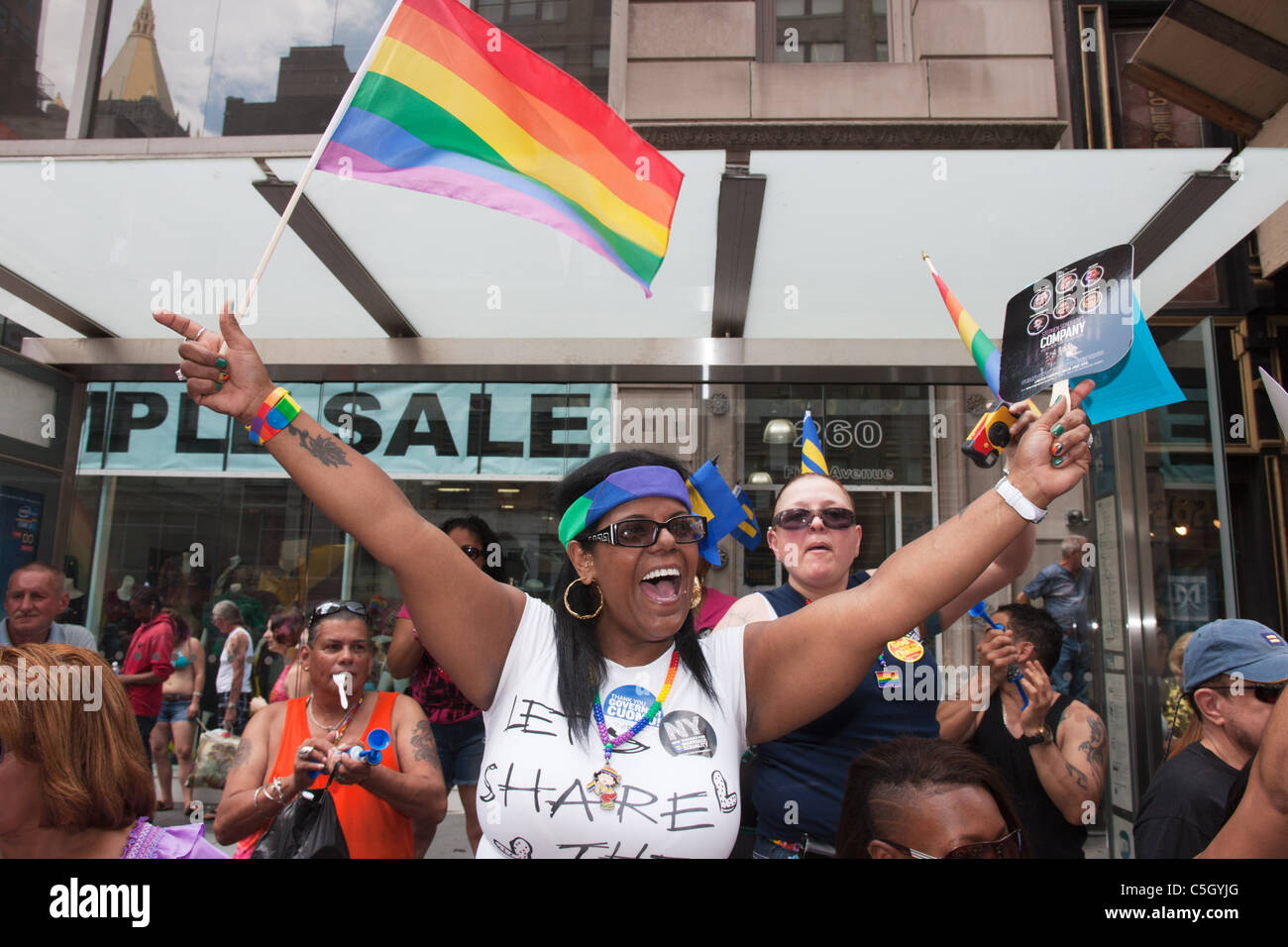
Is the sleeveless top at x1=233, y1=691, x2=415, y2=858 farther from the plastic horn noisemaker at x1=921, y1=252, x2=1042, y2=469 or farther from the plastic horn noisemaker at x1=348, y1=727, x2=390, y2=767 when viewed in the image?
the plastic horn noisemaker at x1=921, y1=252, x2=1042, y2=469

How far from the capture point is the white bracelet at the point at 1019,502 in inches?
60.4

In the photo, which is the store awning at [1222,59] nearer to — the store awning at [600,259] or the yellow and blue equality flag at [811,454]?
the store awning at [600,259]

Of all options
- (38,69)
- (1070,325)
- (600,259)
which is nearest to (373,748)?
(1070,325)

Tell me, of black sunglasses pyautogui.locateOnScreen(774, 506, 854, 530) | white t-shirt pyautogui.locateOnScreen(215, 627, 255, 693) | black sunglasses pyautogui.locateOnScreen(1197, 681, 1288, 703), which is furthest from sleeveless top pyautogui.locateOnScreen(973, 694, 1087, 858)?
white t-shirt pyautogui.locateOnScreen(215, 627, 255, 693)

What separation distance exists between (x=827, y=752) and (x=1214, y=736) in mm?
1165

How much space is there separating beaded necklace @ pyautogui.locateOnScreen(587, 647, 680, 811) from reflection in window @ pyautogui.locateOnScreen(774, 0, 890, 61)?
8.46 m

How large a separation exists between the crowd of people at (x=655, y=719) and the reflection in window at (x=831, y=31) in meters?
7.34

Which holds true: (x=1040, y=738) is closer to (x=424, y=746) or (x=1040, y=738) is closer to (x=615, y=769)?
(x=615, y=769)

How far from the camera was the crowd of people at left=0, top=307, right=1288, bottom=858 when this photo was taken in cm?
161

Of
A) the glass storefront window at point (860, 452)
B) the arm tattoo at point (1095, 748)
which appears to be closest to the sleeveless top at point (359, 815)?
the arm tattoo at point (1095, 748)

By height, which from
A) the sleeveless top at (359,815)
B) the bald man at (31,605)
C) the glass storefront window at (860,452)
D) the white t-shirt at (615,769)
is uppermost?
the glass storefront window at (860,452)

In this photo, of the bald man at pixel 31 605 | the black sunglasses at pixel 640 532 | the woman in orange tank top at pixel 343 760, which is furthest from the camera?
the bald man at pixel 31 605

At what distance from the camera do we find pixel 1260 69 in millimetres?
6750
